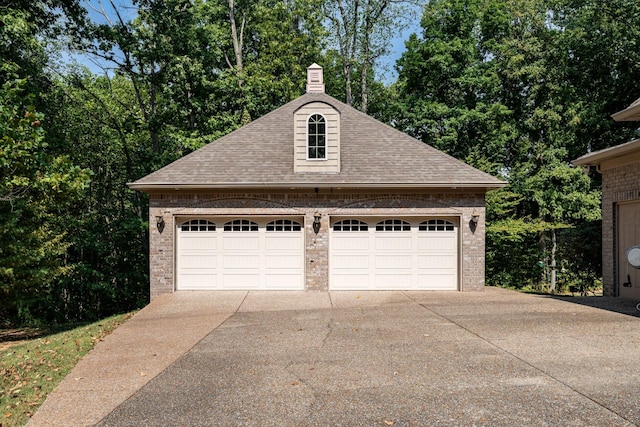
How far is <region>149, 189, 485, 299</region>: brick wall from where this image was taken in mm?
12500

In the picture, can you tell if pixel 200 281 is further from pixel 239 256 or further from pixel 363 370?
pixel 363 370

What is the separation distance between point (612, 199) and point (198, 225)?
34.7ft

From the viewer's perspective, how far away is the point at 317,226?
12570 millimetres

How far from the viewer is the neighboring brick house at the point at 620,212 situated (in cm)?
1060

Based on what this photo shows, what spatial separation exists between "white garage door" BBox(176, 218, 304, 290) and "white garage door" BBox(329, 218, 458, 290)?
3.78 ft

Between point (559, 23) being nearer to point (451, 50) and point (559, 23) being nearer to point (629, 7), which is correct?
point (629, 7)

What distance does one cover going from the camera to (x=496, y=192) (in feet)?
67.1

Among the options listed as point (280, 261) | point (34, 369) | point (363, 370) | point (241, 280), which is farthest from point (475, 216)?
point (34, 369)

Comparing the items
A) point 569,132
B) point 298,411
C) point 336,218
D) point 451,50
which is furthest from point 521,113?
point 298,411

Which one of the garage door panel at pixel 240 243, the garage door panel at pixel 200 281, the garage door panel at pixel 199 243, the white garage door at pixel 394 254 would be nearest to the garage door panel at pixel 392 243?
the white garage door at pixel 394 254

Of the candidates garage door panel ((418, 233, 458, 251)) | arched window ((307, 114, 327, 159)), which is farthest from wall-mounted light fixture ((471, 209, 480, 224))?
arched window ((307, 114, 327, 159))

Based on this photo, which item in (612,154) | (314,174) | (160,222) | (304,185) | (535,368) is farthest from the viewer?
(314,174)

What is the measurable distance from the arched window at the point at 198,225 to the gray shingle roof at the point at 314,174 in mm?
1096

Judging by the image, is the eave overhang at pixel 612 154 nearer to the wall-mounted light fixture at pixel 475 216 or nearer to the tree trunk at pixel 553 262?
the wall-mounted light fixture at pixel 475 216
